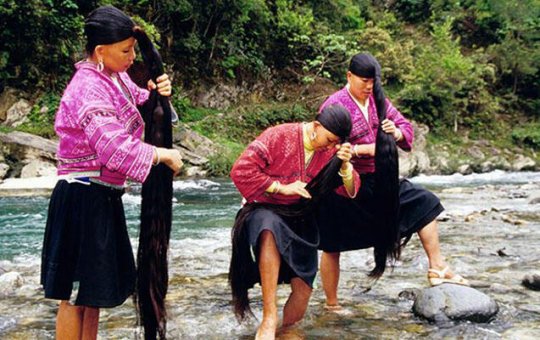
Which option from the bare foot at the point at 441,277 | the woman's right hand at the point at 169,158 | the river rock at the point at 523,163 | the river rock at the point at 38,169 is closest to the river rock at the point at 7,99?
the river rock at the point at 38,169

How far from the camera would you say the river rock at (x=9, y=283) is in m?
4.52

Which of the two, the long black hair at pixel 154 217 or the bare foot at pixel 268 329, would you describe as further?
the bare foot at pixel 268 329

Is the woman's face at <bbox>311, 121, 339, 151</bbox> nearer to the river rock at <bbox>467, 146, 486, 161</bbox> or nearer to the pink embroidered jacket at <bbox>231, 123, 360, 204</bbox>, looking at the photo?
the pink embroidered jacket at <bbox>231, 123, 360, 204</bbox>

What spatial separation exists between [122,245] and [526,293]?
10.5 feet

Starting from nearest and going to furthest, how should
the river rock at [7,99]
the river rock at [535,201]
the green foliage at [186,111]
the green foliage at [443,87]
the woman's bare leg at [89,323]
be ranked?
the woman's bare leg at [89,323]
the river rock at [535,201]
the river rock at [7,99]
the green foliage at [186,111]
the green foliage at [443,87]

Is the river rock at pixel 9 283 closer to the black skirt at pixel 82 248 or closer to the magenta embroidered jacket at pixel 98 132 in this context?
the black skirt at pixel 82 248

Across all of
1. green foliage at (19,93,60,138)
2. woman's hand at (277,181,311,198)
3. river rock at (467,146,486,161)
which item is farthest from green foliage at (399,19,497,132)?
woman's hand at (277,181,311,198)

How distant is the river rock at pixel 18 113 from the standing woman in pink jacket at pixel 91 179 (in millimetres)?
16674

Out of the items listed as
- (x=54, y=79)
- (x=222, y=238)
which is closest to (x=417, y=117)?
(x=54, y=79)

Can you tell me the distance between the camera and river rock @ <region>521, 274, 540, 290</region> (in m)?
4.45

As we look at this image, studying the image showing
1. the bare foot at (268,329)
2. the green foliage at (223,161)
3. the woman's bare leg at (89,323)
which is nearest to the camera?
the woman's bare leg at (89,323)

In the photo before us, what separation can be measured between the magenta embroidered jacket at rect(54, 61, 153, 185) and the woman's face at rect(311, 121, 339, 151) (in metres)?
1.11

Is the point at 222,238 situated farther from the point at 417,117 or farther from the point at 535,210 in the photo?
the point at 417,117

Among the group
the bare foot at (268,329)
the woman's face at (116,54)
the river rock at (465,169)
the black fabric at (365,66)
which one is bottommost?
the bare foot at (268,329)
